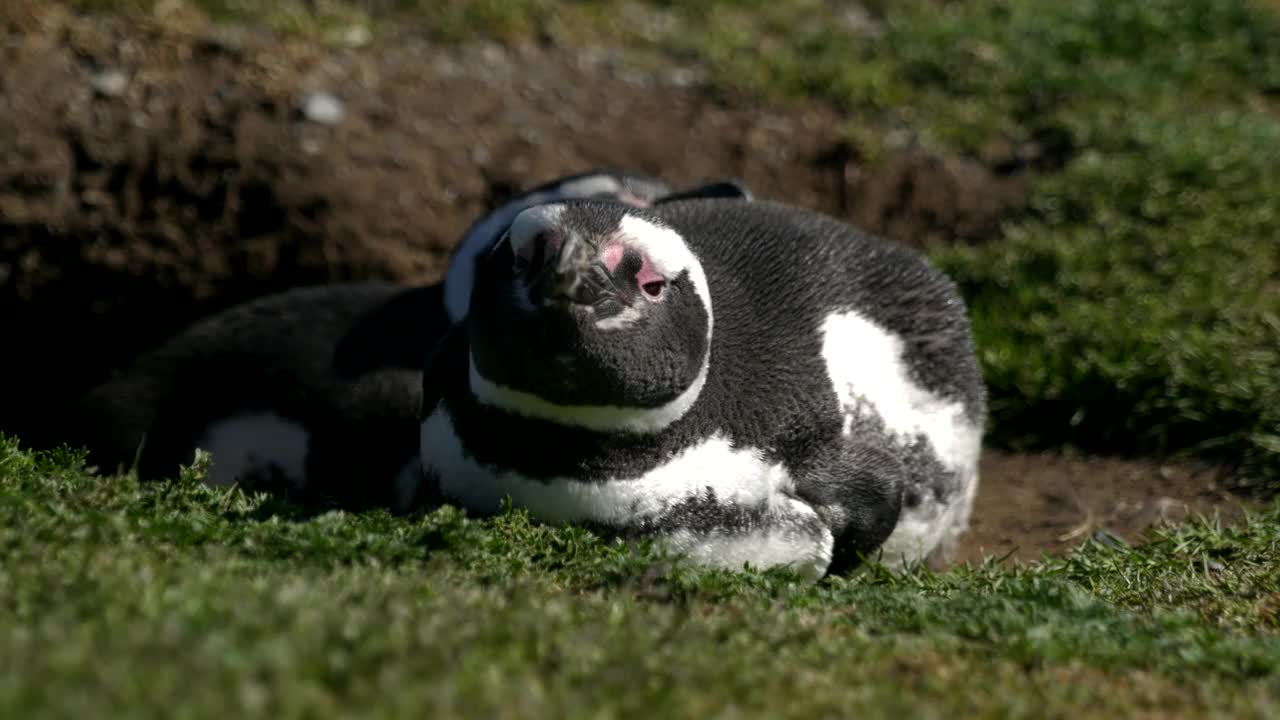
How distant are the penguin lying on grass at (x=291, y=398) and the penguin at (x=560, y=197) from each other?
18 millimetres

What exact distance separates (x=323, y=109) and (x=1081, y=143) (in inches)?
159

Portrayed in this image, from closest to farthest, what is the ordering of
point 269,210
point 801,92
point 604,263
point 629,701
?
point 629,701, point 604,263, point 269,210, point 801,92

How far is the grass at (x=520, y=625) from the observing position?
2.97m

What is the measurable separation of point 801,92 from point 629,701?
22.7ft

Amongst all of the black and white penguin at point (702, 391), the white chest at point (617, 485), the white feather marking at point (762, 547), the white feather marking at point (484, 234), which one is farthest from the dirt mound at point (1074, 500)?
the white feather marking at point (484, 234)

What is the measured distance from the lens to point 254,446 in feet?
21.3

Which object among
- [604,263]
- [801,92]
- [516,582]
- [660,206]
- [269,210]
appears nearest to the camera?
[516,582]

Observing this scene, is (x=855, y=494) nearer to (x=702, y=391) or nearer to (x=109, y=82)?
(x=702, y=391)

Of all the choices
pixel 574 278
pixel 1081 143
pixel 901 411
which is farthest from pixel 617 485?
pixel 1081 143

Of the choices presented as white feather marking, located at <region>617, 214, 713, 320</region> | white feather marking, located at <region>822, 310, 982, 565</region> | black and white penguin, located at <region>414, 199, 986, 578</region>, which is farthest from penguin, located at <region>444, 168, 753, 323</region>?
white feather marking, located at <region>617, 214, 713, 320</region>

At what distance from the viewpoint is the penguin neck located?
4770 mm

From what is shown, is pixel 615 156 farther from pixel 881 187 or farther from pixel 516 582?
pixel 516 582

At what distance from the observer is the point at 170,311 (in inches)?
329

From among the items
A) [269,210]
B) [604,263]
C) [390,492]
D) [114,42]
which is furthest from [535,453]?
[114,42]
